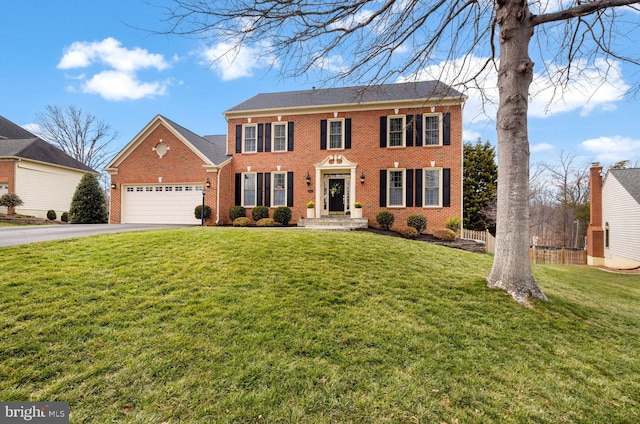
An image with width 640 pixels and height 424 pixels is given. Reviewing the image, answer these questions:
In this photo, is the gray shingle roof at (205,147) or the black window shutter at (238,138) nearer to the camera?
the gray shingle roof at (205,147)

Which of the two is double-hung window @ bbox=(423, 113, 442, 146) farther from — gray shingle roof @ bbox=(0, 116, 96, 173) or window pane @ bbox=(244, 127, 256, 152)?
gray shingle roof @ bbox=(0, 116, 96, 173)

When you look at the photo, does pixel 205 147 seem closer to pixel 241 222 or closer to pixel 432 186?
pixel 241 222

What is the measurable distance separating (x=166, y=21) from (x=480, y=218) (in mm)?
19261

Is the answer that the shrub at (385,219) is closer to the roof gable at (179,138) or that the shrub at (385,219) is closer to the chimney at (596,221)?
the roof gable at (179,138)

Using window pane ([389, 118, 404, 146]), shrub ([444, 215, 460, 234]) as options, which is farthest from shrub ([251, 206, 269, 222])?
shrub ([444, 215, 460, 234])

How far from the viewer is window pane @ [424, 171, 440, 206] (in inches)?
544

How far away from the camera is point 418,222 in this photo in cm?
1323

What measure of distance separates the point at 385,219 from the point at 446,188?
3.28 m

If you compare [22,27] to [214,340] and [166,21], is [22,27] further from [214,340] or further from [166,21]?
[214,340]

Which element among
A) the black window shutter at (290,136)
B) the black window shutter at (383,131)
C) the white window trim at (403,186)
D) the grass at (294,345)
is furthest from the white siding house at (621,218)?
the black window shutter at (290,136)

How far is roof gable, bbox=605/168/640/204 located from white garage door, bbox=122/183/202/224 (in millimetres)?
22282

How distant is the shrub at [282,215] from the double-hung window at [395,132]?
6.16m

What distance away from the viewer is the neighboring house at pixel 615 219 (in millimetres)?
14547

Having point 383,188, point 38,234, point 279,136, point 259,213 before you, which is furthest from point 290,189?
point 38,234
